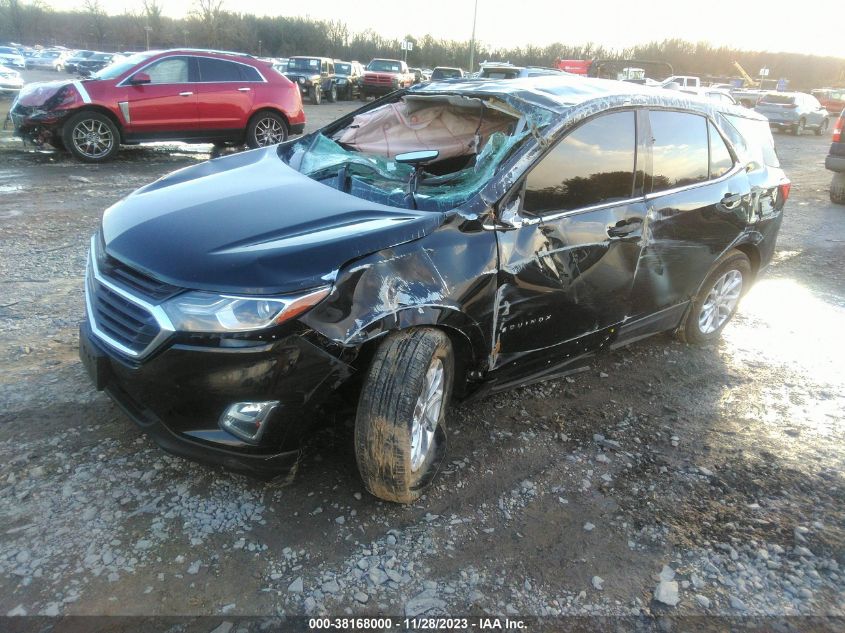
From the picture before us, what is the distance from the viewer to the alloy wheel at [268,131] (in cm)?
1062

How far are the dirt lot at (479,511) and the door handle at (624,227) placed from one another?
1004 millimetres

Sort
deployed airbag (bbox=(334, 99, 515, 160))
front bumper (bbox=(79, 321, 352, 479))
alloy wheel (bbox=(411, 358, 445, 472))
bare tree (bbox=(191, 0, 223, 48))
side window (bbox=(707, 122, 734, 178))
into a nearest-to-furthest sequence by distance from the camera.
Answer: front bumper (bbox=(79, 321, 352, 479))
alloy wheel (bbox=(411, 358, 445, 472))
deployed airbag (bbox=(334, 99, 515, 160))
side window (bbox=(707, 122, 734, 178))
bare tree (bbox=(191, 0, 223, 48))

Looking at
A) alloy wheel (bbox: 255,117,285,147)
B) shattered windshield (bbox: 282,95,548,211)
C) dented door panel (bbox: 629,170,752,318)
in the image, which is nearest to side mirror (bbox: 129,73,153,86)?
alloy wheel (bbox: 255,117,285,147)

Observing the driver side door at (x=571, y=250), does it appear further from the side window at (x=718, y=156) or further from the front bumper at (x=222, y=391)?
the front bumper at (x=222, y=391)

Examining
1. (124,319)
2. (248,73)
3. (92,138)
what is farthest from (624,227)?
(248,73)

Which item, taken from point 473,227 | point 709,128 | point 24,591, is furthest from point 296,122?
point 24,591

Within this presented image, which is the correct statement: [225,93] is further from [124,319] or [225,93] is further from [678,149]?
[124,319]

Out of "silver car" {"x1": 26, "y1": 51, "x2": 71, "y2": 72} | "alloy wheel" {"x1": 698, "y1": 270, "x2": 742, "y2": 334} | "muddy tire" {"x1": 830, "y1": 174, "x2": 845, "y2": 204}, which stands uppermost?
"alloy wheel" {"x1": 698, "y1": 270, "x2": 742, "y2": 334}

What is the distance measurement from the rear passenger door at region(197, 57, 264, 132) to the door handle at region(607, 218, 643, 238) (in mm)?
8529

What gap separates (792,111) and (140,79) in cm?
2383

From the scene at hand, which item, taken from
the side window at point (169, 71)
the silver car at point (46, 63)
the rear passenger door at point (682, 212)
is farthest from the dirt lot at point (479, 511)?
the silver car at point (46, 63)

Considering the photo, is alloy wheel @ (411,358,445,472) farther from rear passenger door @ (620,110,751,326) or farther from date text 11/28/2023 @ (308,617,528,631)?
rear passenger door @ (620,110,751,326)

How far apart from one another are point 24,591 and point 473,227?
83.4 inches

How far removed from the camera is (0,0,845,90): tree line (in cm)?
5512
